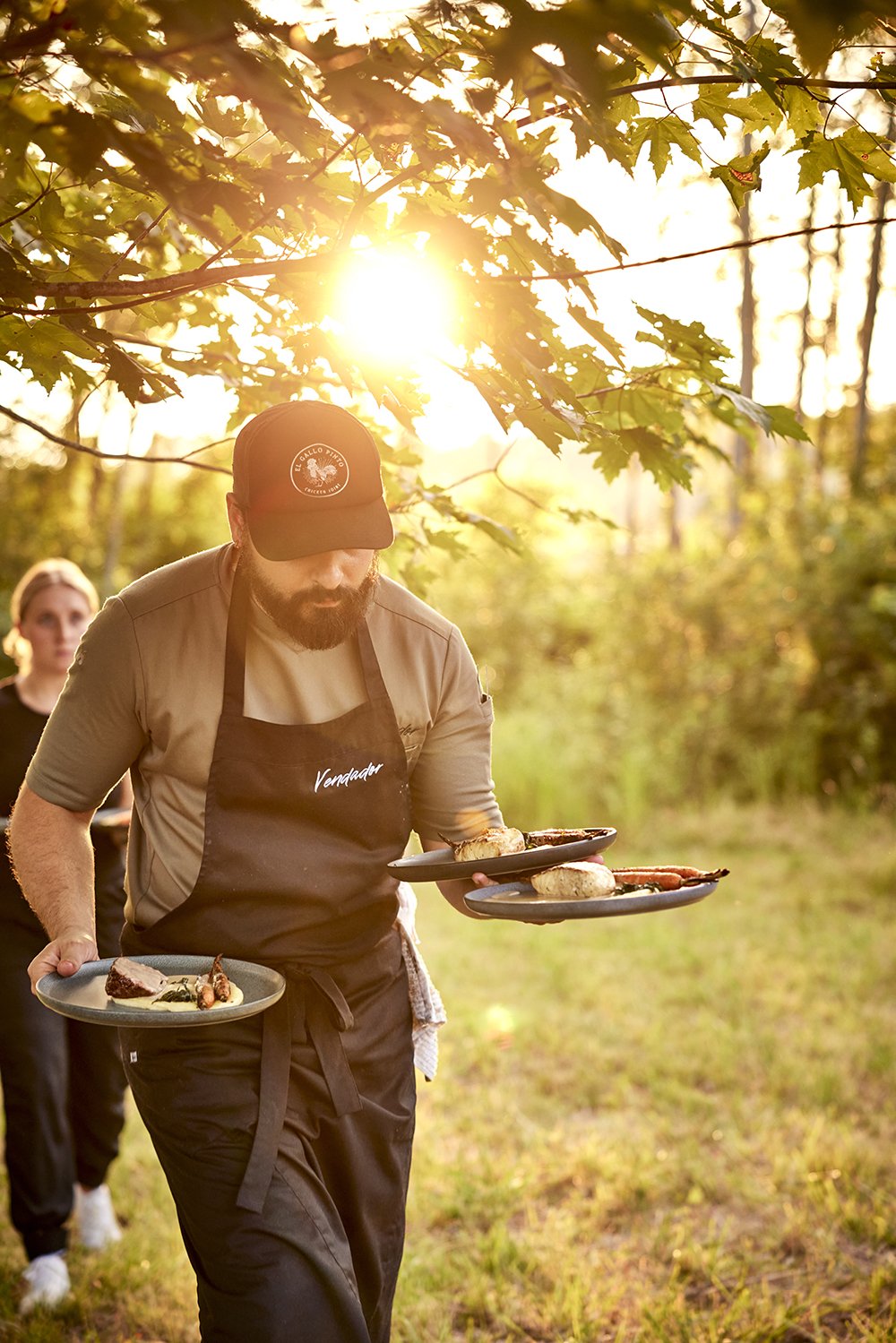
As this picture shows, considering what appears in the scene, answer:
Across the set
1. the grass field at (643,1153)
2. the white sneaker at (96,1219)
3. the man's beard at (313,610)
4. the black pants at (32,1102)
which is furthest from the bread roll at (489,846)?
the white sneaker at (96,1219)

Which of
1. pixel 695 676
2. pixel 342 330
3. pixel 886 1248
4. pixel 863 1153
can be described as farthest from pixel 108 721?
pixel 695 676

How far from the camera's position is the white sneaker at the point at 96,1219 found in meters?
4.24

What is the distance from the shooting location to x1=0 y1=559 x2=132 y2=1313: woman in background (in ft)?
12.9

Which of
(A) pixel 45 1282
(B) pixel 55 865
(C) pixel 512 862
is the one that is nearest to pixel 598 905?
(C) pixel 512 862

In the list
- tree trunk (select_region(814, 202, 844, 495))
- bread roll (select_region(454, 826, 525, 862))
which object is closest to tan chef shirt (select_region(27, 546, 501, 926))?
bread roll (select_region(454, 826, 525, 862))

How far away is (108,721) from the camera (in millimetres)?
2391

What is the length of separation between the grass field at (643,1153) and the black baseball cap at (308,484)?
2.50 meters

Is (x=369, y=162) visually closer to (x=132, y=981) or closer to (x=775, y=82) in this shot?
(x=775, y=82)

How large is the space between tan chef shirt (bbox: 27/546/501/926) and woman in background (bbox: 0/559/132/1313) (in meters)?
1.52

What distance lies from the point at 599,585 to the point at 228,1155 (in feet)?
39.1

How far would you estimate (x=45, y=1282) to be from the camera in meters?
3.84

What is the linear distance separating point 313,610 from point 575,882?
2.44ft

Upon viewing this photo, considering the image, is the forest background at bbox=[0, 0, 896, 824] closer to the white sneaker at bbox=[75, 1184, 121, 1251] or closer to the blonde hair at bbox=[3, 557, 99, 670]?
the blonde hair at bbox=[3, 557, 99, 670]

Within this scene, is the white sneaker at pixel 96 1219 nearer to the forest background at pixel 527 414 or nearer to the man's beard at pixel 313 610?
the forest background at pixel 527 414
